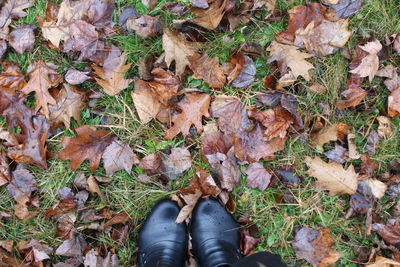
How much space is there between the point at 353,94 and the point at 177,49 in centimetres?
121

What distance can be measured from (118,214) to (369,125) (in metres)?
1.80

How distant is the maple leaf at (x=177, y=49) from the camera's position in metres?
2.43

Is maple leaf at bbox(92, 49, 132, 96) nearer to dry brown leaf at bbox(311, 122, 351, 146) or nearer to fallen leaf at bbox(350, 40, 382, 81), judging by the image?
dry brown leaf at bbox(311, 122, 351, 146)

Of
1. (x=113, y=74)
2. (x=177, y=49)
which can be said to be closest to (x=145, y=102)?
(x=113, y=74)

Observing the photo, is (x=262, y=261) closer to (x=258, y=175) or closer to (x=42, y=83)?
(x=258, y=175)

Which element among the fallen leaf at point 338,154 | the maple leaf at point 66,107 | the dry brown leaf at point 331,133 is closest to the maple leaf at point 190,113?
the maple leaf at point 66,107

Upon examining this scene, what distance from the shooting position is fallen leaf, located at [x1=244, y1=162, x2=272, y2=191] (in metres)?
2.47

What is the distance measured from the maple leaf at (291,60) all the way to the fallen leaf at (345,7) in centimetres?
39

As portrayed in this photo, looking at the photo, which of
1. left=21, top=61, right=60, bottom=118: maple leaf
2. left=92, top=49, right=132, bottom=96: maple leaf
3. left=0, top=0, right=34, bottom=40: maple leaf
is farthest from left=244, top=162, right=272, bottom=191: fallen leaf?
left=0, top=0, right=34, bottom=40: maple leaf

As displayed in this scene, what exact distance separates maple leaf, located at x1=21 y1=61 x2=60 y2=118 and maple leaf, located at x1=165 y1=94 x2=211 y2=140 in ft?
2.73

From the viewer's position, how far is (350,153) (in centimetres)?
247

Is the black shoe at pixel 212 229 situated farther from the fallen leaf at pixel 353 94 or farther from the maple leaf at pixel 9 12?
the maple leaf at pixel 9 12

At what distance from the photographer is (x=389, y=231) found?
7.93 feet

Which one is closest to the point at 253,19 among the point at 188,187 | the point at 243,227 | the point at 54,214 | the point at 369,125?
the point at 369,125
